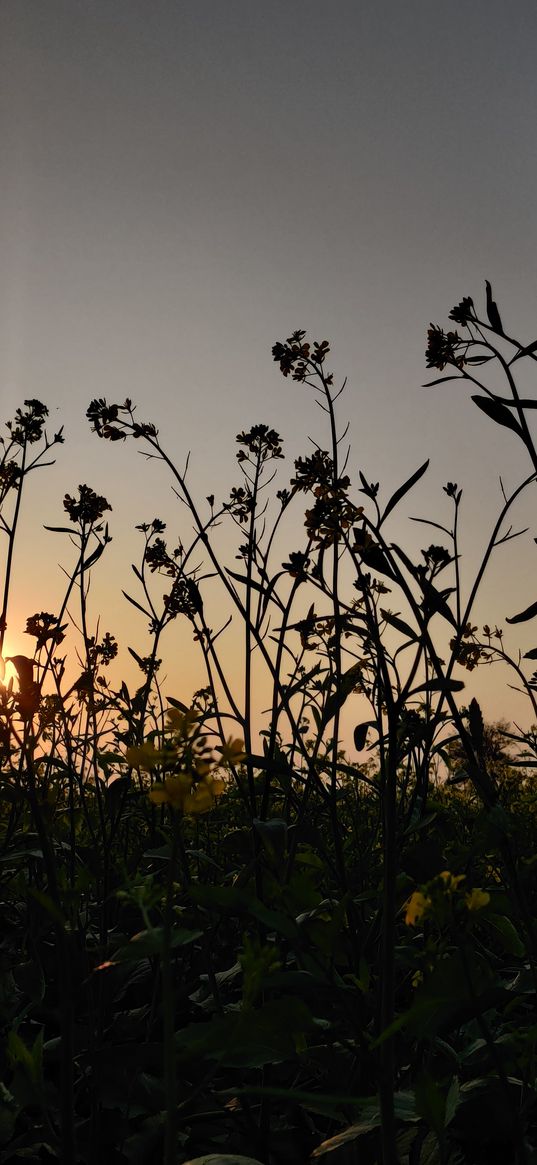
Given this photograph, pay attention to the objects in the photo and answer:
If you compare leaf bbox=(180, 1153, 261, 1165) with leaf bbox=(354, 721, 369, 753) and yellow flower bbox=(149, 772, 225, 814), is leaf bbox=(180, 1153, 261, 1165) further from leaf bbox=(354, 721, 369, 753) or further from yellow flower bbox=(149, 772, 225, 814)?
leaf bbox=(354, 721, 369, 753)

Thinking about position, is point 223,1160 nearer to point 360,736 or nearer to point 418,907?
point 418,907

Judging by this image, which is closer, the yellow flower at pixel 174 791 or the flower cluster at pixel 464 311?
the yellow flower at pixel 174 791

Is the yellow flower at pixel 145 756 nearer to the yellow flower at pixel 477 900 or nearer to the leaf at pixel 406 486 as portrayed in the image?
the yellow flower at pixel 477 900

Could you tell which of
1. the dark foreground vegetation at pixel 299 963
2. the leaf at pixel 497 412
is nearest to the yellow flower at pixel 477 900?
the dark foreground vegetation at pixel 299 963

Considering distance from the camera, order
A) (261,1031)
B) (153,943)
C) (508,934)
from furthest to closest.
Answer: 1. (508,934)
2. (261,1031)
3. (153,943)

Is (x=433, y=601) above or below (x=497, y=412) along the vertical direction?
below

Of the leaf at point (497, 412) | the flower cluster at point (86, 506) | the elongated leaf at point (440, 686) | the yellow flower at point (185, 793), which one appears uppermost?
the flower cluster at point (86, 506)

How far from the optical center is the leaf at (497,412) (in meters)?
1.53

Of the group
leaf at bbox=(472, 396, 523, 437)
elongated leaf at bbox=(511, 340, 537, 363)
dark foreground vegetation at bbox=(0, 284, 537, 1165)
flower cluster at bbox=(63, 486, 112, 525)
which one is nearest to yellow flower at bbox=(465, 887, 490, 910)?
dark foreground vegetation at bbox=(0, 284, 537, 1165)

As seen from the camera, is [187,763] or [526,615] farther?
[526,615]

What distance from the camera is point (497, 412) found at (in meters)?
1.53

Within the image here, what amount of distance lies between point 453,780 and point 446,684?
737 mm

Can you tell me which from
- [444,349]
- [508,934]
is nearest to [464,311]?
[444,349]

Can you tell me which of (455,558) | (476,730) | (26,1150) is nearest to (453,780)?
(476,730)
